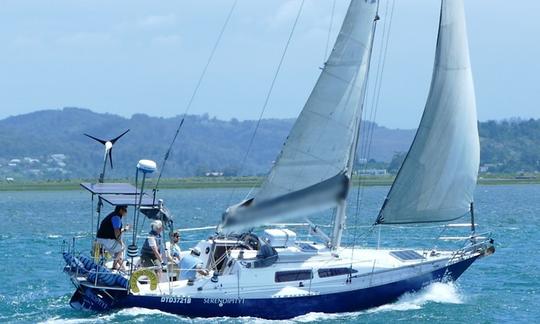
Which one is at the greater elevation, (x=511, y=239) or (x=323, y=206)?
(x=323, y=206)

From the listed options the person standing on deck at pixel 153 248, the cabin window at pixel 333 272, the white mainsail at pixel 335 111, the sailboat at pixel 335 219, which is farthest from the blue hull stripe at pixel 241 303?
the white mainsail at pixel 335 111

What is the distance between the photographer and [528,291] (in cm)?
3966

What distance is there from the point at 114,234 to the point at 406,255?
29.5 ft

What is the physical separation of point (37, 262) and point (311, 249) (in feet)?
62.6

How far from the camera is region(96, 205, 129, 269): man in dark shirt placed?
32969 mm

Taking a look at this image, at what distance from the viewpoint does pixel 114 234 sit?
3306cm

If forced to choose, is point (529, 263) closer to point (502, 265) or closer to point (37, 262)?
point (502, 265)

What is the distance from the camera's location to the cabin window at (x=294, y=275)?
32438 millimetres

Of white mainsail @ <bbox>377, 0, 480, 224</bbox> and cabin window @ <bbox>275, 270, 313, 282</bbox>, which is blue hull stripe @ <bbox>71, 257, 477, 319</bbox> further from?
white mainsail @ <bbox>377, 0, 480, 224</bbox>

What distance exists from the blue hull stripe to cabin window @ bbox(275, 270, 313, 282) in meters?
0.62

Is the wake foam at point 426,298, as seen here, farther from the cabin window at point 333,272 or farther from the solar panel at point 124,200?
the solar panel at point 124,200

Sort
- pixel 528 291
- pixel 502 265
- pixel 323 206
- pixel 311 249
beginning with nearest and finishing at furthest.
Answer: pixel 323 206 → pixel 311 249 → pixel 528 291 → pixel 502 265

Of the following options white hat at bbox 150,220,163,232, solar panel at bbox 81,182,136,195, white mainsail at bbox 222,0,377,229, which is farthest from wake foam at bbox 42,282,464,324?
solar panel at bbox 81,182,136,195

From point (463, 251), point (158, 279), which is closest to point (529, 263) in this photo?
point (463, 251)
